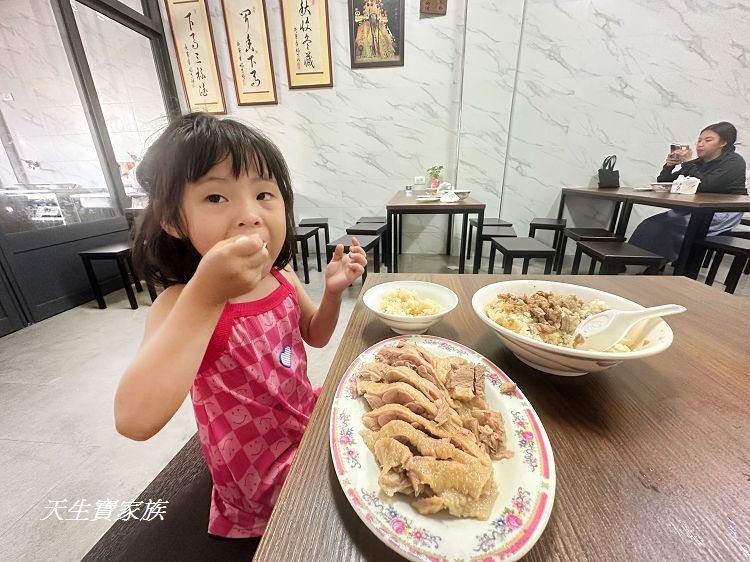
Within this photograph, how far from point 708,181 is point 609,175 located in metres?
0.85

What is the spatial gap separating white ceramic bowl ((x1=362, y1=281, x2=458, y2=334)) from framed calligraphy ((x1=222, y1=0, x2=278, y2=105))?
13.7 feet

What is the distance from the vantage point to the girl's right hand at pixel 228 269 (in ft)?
1.47

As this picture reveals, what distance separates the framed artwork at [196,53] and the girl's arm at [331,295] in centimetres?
436

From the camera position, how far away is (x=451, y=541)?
1.09ft

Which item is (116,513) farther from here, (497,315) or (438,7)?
(438,7)

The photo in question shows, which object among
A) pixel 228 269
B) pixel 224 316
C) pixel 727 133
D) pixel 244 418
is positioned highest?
pixel 727 133

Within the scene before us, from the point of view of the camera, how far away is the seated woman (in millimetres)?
2973

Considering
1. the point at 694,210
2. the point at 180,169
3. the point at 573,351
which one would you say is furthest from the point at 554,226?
the point at 180,169

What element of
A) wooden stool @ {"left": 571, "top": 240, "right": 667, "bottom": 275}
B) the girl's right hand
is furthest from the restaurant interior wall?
→ the girl's right hand

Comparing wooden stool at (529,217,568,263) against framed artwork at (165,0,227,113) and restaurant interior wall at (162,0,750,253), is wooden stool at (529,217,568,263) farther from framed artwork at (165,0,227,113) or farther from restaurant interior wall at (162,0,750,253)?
framed artwork at (165,0,227,113)

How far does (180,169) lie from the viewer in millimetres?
589

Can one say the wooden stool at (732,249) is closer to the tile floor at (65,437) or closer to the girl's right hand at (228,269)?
the tile floor at (65,437)

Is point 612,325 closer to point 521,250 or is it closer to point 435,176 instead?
point 521,250

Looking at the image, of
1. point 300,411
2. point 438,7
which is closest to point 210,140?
point 300,411
